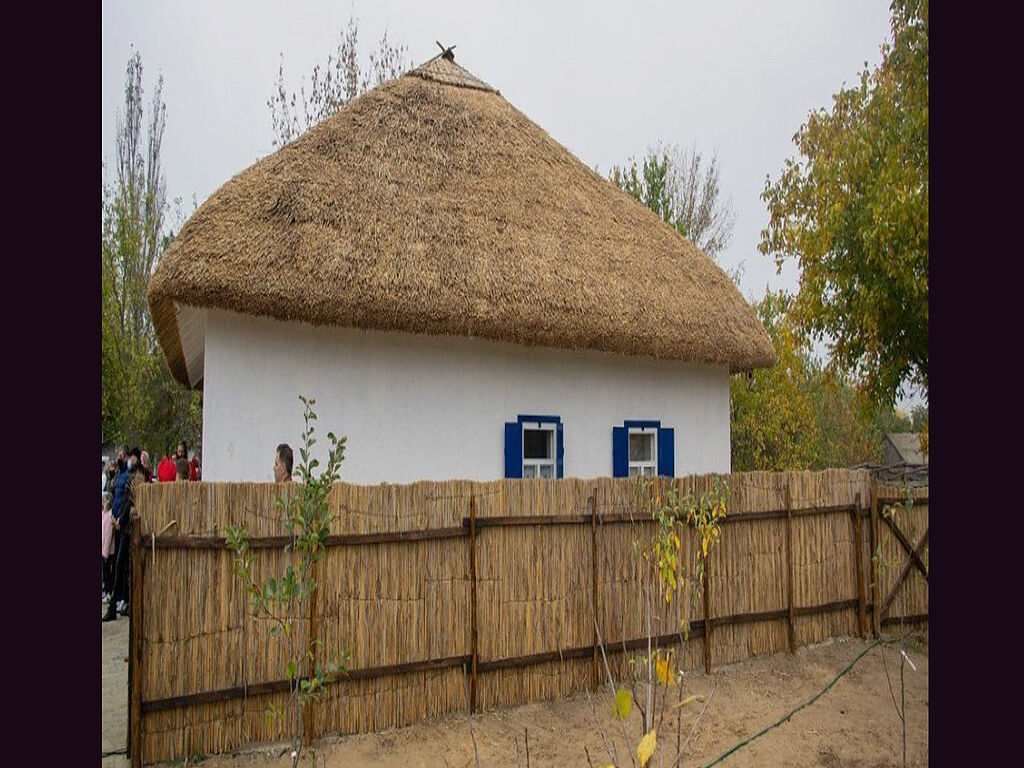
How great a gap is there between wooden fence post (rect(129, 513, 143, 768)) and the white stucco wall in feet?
7.91

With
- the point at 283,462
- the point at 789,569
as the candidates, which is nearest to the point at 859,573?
the point at 789,569

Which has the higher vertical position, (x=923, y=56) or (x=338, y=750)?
(x=923, y=56)

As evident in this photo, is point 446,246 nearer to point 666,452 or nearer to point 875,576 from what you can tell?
point 666,452

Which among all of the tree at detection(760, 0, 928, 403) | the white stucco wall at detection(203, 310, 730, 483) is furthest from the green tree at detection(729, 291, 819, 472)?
the white stucco wall at detection(203, 310, 730, 483)

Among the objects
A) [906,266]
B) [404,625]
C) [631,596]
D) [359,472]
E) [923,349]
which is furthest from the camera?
[923,349]

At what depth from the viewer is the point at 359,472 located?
6.82 m

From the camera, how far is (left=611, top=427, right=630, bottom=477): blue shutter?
8159 mm

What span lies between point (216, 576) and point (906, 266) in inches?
305

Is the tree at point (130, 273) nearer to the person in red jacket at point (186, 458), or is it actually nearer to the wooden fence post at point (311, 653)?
the person in red jacket at point (186, 458)

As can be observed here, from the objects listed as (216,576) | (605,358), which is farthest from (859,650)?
(216,576)

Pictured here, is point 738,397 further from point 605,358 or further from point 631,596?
point 631,596

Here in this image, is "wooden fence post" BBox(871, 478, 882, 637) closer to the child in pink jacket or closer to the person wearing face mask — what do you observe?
the person wearing face mask

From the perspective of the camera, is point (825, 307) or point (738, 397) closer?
point (825, 307)

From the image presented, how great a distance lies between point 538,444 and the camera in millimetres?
7875
